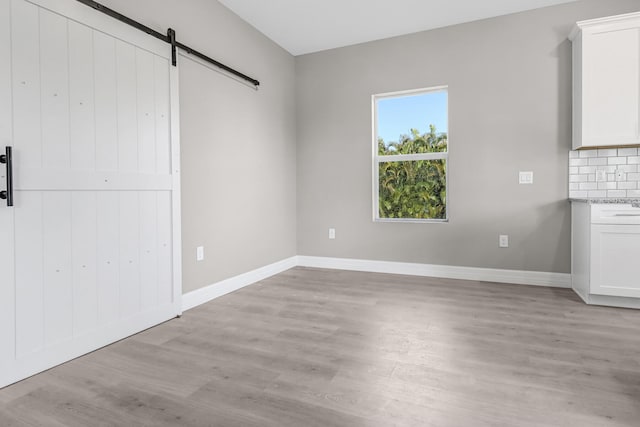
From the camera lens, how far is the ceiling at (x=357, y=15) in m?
3.34

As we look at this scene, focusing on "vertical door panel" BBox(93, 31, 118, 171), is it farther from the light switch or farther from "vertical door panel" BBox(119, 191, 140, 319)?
the light switch

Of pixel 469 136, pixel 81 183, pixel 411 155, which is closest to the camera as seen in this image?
pixel 81 183

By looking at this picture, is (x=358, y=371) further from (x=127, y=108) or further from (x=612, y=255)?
(x=612, y=255)

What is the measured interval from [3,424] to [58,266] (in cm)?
Answer: 77

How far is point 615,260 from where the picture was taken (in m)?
2.84

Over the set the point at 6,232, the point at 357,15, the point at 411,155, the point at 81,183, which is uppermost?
the point at 357,15

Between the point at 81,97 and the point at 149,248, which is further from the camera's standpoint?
the point at 149,248

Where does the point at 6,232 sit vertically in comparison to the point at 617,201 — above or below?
below

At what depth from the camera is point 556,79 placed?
3441 millimetres

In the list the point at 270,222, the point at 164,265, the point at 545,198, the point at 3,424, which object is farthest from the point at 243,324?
the point at 545,198

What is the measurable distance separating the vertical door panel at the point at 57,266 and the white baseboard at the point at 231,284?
95 cm

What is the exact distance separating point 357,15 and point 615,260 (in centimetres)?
306

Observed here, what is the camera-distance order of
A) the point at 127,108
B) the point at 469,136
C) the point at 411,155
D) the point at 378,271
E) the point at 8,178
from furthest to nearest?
the point at 378,271, the point at 411,155, the point at 469,136, the point at 127,108, the point at 8,178

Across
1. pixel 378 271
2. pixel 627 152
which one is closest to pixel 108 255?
pixel 378 271
